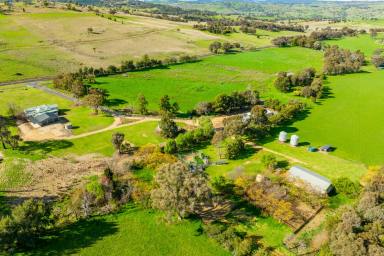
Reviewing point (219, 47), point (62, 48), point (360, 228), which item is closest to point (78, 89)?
point (62, 48)

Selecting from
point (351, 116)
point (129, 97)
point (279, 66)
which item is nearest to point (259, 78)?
point (279, 66)

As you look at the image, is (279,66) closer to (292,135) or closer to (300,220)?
(292,135)

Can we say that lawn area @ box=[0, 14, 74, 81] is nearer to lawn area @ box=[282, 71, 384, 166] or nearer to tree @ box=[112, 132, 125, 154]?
tree @ box=[112, 132, 125, 154]

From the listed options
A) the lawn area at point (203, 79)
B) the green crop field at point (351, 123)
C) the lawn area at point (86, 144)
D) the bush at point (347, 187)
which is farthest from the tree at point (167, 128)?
the bush at point (347, 187)

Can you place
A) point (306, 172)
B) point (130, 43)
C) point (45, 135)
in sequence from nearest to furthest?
point (306, 172), point (45, 135), point (130, 43)

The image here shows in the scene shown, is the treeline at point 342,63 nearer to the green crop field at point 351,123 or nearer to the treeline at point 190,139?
the green crop field at point 351,123

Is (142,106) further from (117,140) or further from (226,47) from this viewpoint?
(226,47)

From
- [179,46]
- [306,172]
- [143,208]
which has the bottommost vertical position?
[143,208]
